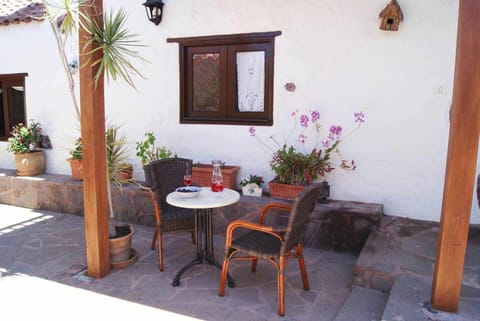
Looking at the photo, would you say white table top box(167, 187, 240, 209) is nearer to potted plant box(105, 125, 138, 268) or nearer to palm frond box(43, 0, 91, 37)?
potted plant box(105, 125, 138, 268)

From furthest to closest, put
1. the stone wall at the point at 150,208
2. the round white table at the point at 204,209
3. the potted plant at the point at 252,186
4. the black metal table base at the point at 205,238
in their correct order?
1. the potted plant at the point at 252,186
2. the stone wall at the point at 150,208
3. the black metal table base at the point at 205,238
4. the round white table at the point at 204,209

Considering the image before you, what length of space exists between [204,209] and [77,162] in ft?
9.89

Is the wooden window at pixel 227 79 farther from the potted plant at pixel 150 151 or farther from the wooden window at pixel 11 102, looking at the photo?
the wooden window at pixel 11 102

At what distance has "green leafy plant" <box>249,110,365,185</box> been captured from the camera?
14.3 feet

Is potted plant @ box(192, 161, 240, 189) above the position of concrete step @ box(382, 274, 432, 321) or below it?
above

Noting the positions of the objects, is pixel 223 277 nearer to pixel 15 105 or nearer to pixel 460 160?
pixel 460 160

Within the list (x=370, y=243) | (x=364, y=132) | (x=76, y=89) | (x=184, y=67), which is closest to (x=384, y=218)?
(x=370, y=243)

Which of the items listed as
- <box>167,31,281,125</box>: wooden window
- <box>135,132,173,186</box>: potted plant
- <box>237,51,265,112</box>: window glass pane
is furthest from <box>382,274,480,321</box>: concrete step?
<box>135,132,173,186</box>: potted plant

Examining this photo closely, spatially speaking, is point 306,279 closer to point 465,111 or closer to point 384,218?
point 384,218

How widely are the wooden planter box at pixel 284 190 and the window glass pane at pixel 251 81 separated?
1062 mm

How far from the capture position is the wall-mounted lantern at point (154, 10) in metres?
5.06

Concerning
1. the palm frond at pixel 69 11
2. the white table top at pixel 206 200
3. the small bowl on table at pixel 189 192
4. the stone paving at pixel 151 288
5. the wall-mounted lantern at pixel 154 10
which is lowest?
the stone paving at pixel 151 288

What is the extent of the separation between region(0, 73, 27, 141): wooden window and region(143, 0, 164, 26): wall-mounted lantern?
305 centimetres

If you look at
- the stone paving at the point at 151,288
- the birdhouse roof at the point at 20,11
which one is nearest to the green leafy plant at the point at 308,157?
the stone paving at the point at 151,288
